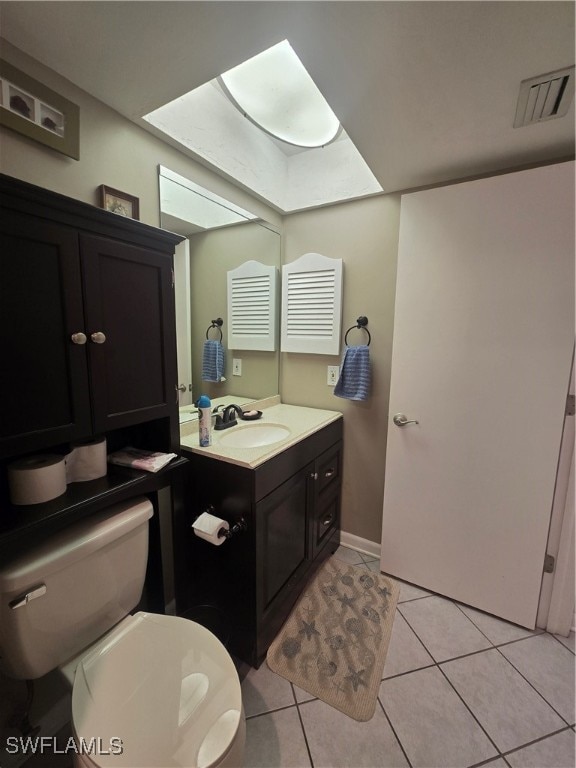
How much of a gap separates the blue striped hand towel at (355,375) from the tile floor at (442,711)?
1219 millimetres

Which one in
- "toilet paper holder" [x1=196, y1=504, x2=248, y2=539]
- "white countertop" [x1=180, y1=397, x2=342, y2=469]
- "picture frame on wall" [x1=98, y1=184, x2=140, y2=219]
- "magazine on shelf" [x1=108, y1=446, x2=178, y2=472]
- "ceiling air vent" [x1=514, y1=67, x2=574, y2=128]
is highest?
"ceiling air vent" [x1=514, y1=67, x2=574, y2=128]

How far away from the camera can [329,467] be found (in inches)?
74.8

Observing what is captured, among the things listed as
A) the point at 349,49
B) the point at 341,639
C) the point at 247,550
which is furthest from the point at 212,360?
the point at 341,639

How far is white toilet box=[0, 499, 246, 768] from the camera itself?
735mm

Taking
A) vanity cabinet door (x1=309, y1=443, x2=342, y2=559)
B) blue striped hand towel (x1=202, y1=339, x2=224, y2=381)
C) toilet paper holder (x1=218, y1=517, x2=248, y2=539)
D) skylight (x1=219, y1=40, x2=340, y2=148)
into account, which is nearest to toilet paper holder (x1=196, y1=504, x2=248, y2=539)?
toilet paper holder (x1=218, y1=517, x2=248, y2=539)

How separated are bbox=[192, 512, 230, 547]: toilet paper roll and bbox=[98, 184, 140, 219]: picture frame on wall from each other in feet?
3.83

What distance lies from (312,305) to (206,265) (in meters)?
0.71

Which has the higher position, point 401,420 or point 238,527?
point 401,420

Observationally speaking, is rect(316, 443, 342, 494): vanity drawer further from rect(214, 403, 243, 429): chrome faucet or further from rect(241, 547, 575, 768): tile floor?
rect(241, 547, 575, 768): tile floor

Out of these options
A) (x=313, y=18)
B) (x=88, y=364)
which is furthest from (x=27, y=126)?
(x=313, y=18)

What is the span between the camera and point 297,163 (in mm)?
1977

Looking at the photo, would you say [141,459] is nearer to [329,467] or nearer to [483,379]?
[329,467]

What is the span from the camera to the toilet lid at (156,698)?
72 centimetres

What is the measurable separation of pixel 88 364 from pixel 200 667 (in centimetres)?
93
